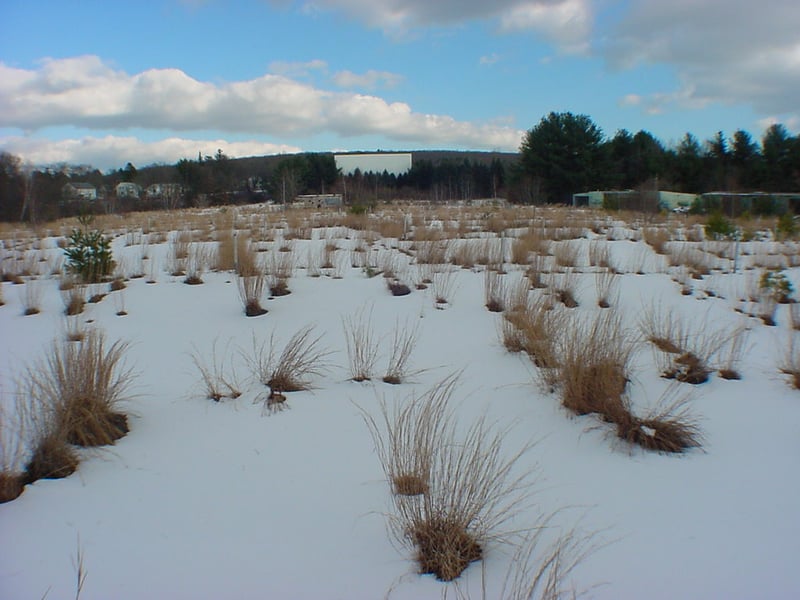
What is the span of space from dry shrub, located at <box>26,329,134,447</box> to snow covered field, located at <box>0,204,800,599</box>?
16 centimetres

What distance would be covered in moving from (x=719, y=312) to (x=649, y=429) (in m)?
4.25

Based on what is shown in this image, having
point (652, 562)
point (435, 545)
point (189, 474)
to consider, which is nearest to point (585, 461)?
→ point (652, 562)

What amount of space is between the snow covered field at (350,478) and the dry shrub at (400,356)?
131 mm

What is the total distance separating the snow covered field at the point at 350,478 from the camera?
269 centimetres

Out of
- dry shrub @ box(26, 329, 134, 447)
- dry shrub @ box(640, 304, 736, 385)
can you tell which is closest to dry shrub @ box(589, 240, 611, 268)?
dry shrub @ box(640, 304, 736, 385)

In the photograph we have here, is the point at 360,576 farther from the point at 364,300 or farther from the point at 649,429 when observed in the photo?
the point at 364,300

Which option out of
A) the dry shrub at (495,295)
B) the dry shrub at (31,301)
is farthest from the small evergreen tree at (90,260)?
the dry shrub at (495,295)

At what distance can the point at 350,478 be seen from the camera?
3607mm

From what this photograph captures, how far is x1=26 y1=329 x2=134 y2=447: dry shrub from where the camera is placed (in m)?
3.90

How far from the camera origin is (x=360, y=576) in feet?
8.89

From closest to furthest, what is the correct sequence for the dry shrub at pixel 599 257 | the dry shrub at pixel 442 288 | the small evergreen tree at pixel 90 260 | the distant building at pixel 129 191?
1. the dry shrub at pixel 442 288
2. the small evergreen tree at pixel 90 260
3. the dry shrub at pixel 599 257
4. the distant building at pixel 129 191

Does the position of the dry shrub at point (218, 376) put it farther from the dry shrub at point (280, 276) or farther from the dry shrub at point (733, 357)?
the dry shrub at point (733, 357)

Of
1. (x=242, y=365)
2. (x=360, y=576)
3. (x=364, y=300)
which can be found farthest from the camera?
(x=364, y=300)

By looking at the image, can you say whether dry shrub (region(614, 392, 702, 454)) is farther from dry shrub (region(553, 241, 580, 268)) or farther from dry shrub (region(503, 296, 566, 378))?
dry shrub (region(553, 241, 580, 268))
